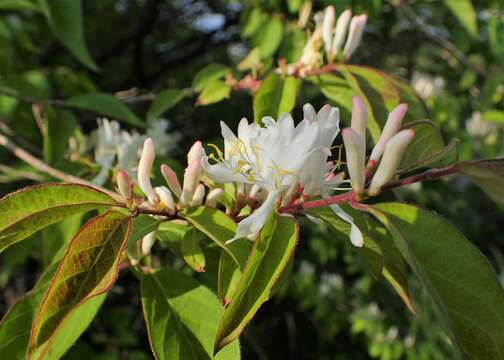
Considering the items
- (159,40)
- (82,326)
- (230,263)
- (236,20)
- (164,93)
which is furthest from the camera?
(159,40)

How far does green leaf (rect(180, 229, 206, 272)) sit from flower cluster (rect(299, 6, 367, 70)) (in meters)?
0.51

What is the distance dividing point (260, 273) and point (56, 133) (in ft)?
2.64

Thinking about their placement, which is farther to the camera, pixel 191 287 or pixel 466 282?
pixel 191 287

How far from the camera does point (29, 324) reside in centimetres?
75

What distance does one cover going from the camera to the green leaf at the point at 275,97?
0.97 metres

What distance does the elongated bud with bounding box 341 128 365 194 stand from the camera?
0.59 metres

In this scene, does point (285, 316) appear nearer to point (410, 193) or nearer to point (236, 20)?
point (410, 193)

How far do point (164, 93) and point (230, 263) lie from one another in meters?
0.73

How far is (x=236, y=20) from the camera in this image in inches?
115

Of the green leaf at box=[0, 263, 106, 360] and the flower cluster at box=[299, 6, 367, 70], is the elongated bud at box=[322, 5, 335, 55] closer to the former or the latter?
the flower cluster at box=[299, 6, 367, 70]

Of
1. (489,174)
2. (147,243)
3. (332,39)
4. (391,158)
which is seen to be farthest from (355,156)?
(332,39)

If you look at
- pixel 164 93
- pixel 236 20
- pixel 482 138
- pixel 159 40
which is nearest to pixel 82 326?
pixel 164 93

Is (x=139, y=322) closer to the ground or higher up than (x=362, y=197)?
closer to the ground

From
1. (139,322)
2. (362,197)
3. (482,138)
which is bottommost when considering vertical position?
(139,322)
